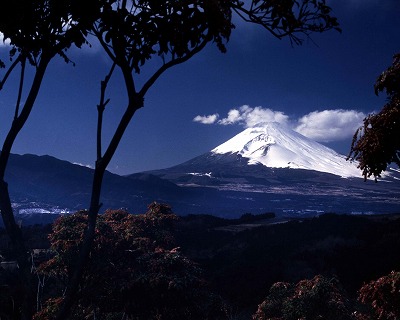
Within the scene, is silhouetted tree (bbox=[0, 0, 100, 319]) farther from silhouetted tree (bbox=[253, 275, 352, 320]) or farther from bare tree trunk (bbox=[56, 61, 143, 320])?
silhouetted tree (bbox=[253, 275, 352, 320])

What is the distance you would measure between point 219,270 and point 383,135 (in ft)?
47.7

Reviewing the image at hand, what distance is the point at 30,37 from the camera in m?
4.02

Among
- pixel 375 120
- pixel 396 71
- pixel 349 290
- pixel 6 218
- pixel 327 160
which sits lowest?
pixel 349 290

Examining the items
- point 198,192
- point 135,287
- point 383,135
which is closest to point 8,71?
point 383,135

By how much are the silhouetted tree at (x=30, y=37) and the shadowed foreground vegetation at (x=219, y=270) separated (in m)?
0.82

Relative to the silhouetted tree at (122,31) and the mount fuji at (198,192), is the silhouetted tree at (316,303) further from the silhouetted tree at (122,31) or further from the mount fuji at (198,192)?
the mount fuji at (198,192)

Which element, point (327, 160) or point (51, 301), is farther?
point (327, 160)

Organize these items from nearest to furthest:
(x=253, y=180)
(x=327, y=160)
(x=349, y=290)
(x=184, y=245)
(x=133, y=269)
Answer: (x=133, y=269), (x=349, y=290), (x=184, y=245), (x=253, y=180), (x=327, y=160)

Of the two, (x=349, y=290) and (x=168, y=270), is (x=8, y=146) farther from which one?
(x=349, y=290)

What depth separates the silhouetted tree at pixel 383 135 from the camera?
407 centimetres

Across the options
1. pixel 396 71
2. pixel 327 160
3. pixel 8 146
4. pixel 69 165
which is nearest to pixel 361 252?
pixel 396 71

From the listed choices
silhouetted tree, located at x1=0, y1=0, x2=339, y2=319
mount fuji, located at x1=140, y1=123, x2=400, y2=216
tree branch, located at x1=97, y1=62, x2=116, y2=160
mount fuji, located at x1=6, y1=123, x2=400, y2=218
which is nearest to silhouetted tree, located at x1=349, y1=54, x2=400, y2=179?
silhouetted tree, located at x1=0, y1=0, x2=339, y2=319

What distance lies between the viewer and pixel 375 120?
4199 mm

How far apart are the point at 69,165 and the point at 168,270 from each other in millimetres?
111991
